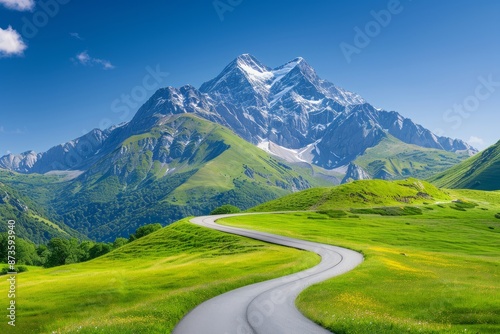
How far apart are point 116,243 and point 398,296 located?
183 meters

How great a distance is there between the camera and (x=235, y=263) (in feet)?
196

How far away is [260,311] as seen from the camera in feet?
96.6

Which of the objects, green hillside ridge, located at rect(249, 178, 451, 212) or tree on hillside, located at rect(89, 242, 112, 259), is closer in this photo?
green hillside ridge, located at rect(249, 178, 451, 212)

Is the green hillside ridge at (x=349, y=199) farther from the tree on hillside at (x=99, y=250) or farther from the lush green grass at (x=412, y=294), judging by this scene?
the lush green grass at (x=412, y=294)

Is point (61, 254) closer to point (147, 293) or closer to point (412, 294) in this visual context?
point (147, 293)

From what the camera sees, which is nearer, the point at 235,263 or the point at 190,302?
the point at 190,302

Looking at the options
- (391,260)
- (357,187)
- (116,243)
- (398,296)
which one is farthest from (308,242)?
(116,243)

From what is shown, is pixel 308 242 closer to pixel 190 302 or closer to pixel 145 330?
pixel 190 302

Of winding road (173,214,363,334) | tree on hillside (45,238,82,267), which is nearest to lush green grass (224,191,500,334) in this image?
winding road (173,214,363,334)

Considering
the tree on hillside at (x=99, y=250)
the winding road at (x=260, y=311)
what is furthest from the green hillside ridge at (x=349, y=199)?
the winding road at (x=260, y=311)

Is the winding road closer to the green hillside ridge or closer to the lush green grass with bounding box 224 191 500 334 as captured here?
the lush green grass with bounding box 224 191 500 334

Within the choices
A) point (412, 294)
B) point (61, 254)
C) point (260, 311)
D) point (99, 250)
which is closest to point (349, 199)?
point (99, 250)

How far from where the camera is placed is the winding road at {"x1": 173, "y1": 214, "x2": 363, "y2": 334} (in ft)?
83.4

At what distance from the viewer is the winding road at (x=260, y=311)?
83.4ft
